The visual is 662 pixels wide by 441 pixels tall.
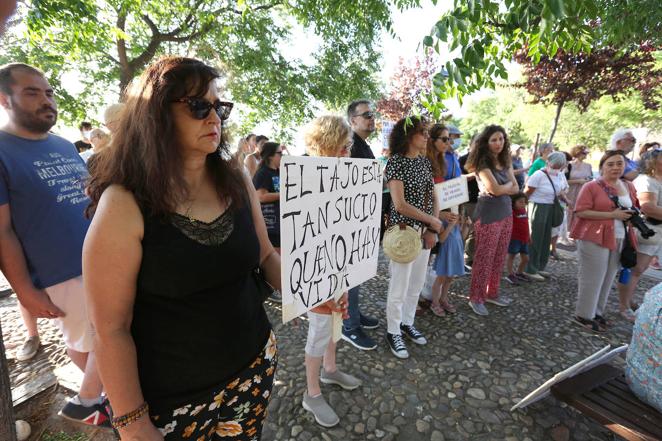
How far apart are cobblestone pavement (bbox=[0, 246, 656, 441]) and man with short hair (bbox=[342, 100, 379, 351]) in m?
0.09

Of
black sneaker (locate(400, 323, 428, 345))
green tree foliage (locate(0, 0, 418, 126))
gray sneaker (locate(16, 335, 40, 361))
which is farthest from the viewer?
green tree foliage (locate(0, 0, 418, 126))

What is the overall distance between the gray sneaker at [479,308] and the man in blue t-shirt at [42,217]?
3.72 meters

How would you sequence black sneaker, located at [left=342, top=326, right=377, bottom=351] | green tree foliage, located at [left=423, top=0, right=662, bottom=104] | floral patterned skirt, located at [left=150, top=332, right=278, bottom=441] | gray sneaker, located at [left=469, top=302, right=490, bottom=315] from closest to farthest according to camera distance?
floral patterned skirt, located at [left=150, top=332, right=278, bottom=441]
green tree foliage, located at [left=423, top=0, right=662, bottom=104]
black sneaker, located at [left=342, top=326, right=377, bottom=351]
gray sneaker, located at [left=469, top=302, right=490, bottom=315]

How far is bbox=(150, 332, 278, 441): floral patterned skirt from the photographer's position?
1.21m

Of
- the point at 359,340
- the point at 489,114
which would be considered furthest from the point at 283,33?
the point at 489,114

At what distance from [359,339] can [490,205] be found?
213 cm

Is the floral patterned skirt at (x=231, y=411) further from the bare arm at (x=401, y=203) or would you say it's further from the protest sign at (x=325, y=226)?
the bare arm at (x=401, y=203)

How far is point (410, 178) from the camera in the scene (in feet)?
9.66

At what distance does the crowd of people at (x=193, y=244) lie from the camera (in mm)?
1105

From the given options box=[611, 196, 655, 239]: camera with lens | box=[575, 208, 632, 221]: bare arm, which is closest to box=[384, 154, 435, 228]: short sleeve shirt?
box=[575, 208, 632, 221]: bare arm

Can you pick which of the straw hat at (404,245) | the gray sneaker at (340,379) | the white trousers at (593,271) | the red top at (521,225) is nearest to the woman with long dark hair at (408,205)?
the straw hat at (404,245)

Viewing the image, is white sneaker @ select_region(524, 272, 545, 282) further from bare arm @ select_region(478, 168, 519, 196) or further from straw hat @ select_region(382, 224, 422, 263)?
straw hat @ select_region(382, 224, 422, 263)

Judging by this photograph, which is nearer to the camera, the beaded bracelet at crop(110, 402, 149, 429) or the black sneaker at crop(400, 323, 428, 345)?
the beaded bracelet at crop(110, 402, 149, 429)

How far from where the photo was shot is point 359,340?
3.20 metres
